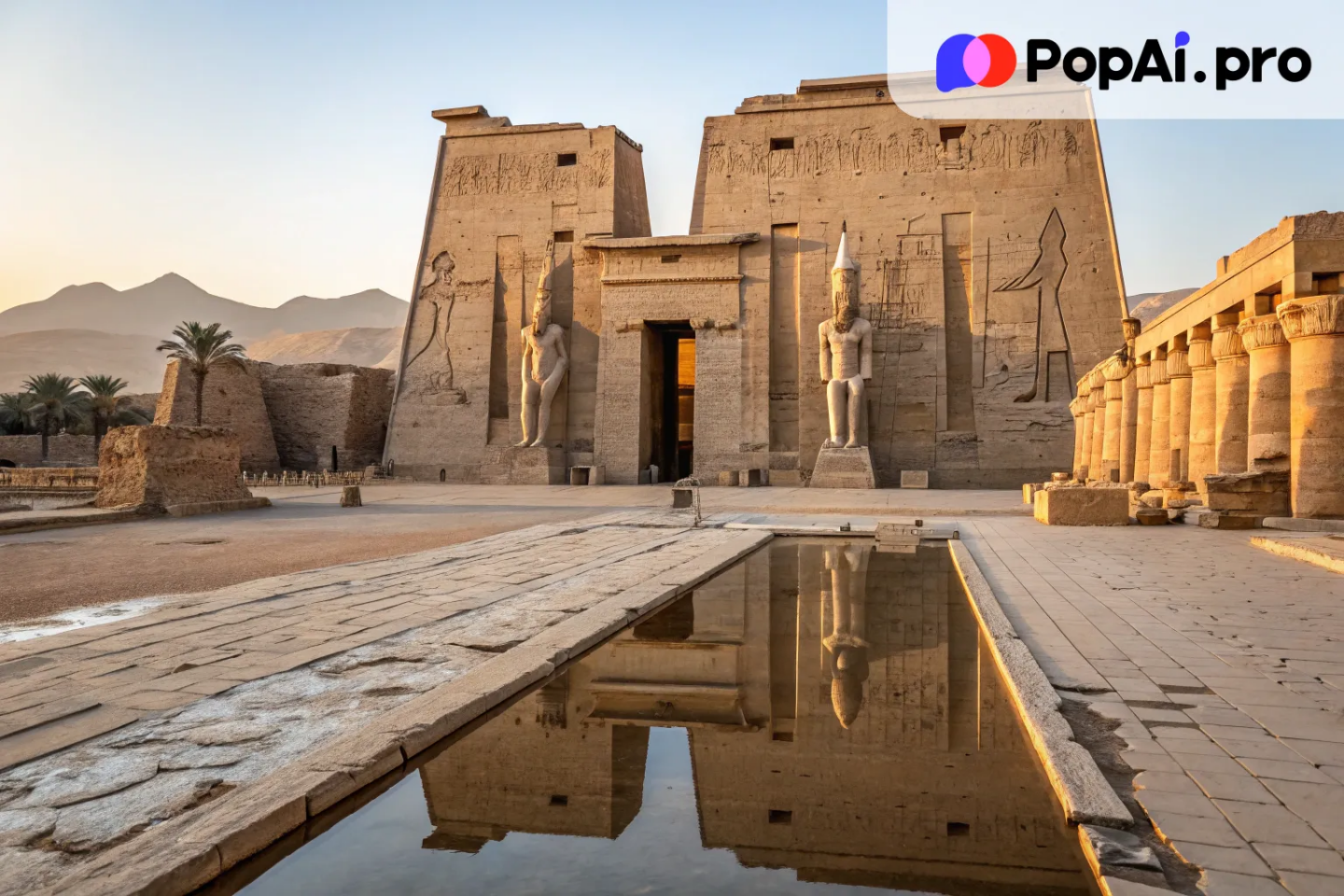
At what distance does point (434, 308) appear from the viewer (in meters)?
23.2

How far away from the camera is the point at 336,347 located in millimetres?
95188

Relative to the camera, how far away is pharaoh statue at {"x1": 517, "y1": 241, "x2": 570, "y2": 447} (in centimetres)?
2086

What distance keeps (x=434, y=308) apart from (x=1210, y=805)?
22.9 m

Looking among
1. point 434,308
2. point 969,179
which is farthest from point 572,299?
point 969,179

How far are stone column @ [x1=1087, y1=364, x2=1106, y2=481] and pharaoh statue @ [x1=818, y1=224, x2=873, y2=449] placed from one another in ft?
14.2

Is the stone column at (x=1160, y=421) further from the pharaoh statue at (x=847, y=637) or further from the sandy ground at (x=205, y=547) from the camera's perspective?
the sandy ground at (x=205, y=547)

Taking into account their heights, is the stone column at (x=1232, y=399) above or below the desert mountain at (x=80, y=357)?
below

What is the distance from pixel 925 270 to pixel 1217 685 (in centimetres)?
1821

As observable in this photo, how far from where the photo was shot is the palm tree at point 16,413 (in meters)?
30.8

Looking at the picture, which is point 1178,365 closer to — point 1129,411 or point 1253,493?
point 1129,411

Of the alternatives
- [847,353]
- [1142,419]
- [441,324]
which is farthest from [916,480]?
[441,324]

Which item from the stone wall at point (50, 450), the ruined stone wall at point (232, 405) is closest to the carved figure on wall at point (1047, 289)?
the ruined stone wall at point (232, 405)

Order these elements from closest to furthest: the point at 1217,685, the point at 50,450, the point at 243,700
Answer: the point at 243,700, the point at 1217,685, the point at 50,450

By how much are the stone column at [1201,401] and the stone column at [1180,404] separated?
607mm
